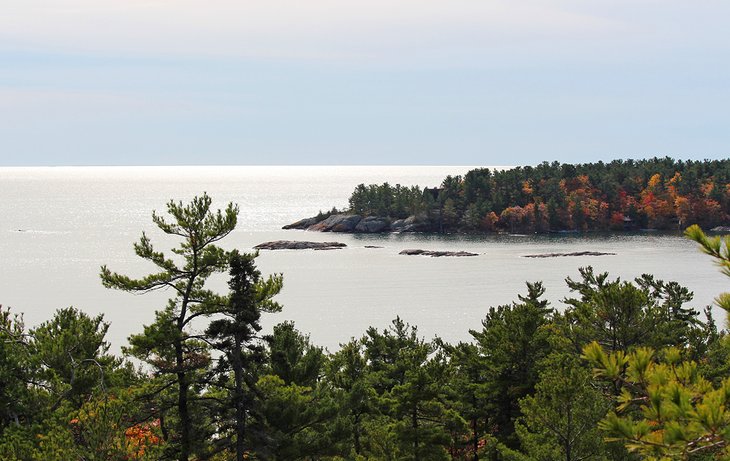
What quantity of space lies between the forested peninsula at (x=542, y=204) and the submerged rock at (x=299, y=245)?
84.2ft

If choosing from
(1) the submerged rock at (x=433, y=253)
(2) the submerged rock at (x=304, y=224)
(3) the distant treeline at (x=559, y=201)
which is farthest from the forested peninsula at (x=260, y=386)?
(2) the submerged rock at (x=304, y=224)

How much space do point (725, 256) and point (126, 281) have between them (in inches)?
651

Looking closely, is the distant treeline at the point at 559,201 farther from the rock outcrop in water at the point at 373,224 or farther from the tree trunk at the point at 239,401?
the tree trunk at the point at 239,401

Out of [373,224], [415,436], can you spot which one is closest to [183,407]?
[415,436]

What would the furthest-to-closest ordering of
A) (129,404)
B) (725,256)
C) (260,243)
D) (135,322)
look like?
(260,243)
(135,322)
(129,404)
(725,256)

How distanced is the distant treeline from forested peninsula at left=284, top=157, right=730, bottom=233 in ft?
0.65

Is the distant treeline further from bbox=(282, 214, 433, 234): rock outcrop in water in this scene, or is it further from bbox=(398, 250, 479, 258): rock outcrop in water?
bbox=(398, 250, 479, 258): rock outcrop in water

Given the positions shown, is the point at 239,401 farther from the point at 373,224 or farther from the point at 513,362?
the point at 373,224

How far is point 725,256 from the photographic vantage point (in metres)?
8.10

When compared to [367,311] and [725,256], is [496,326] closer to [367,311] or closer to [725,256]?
[725,256]

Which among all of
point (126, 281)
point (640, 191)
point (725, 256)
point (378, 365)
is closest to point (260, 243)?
point (640, 191)

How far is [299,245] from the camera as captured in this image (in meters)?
134

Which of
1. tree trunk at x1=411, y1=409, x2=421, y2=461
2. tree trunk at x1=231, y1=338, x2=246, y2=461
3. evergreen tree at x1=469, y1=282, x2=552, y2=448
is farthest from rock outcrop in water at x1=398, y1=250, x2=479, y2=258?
tree trunk at x1=231, y1=338, x2=246, y2=461

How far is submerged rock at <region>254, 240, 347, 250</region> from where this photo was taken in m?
133
